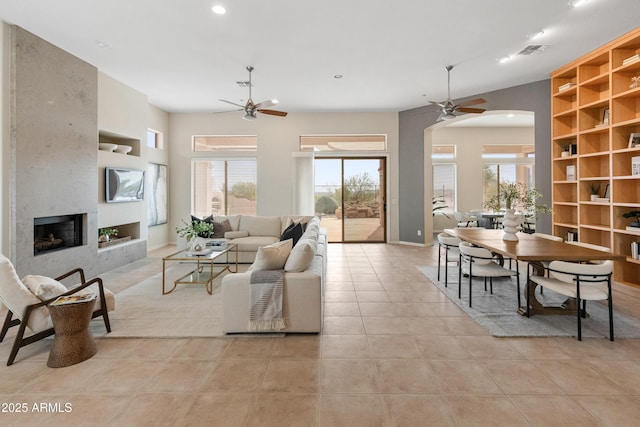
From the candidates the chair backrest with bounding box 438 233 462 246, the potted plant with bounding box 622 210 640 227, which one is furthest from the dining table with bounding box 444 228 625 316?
the potted plant with bounding box 622 210 640 227

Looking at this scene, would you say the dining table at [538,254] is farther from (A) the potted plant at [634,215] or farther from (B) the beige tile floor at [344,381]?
(A) the potted plant at [634,215]

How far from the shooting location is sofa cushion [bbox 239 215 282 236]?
6.59 m

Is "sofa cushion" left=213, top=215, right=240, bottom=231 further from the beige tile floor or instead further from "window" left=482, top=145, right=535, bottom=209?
"window" left=482, top=145, right=535, bottom=209

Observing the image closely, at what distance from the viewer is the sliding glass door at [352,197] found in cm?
859

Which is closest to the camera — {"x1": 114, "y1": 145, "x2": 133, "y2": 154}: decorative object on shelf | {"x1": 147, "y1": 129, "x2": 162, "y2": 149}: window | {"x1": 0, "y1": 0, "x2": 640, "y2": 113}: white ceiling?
{"x1": 0, "y1": 0, "x2": 640, "y2": 113}: white ceiling

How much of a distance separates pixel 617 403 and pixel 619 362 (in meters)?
0.66

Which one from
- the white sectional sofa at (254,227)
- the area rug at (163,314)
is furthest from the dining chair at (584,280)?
the white sectional sofa at (254,227)

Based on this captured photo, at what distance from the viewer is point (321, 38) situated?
14.1ft

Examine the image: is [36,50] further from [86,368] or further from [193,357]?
[193,357]

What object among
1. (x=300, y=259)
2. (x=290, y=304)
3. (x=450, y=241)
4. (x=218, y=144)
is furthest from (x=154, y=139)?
(x=450, y=241)

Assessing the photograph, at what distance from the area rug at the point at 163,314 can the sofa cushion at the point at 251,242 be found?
49.2 inches

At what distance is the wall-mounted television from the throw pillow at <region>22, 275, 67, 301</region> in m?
3.02

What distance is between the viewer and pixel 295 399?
2.06 m

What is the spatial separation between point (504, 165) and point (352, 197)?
5.24 meters
